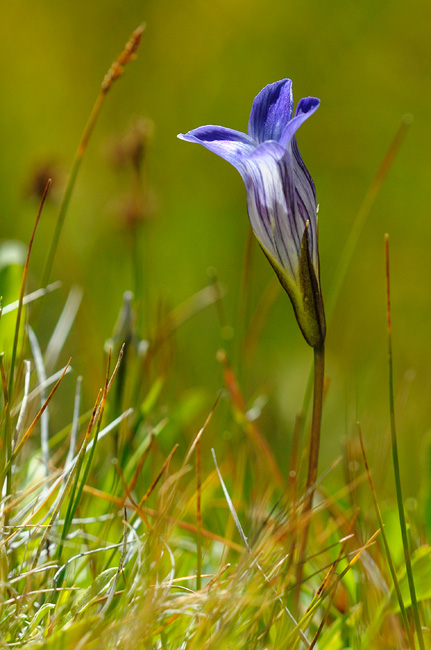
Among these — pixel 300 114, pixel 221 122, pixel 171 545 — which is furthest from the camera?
pixel 221 122

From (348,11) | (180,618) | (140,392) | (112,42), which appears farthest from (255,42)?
(180,618)

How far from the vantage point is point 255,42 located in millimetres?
2719

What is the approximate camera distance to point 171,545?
0.84 m

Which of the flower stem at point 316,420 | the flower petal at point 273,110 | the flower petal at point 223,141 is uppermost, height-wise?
the flower petal at point 273,110

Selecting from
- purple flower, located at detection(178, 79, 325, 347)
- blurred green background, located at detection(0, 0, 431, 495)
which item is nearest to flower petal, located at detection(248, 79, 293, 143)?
purple flower, located at detection(178, 79, 325, 347)

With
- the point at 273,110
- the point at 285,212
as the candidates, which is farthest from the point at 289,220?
the point at 273,110

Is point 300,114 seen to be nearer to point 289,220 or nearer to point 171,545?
point 289,220

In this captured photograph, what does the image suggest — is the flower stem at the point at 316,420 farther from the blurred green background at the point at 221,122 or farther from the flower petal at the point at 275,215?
the blurred green background at the point at 221,122

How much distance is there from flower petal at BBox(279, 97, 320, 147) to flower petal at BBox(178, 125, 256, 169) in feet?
0.14

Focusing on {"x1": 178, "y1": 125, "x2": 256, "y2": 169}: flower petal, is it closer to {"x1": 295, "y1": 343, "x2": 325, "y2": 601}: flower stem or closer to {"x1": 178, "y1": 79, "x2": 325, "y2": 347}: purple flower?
{"x1": 178, "y1": 79, "x2": 325, "y2": 347}: purple flower

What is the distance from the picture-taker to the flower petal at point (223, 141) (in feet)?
2.08

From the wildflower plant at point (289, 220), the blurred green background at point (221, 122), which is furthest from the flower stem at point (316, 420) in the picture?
the blurred green background at point (221, 122)

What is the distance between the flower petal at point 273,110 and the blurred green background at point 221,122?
1.55m

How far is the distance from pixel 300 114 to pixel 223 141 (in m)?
0.08
